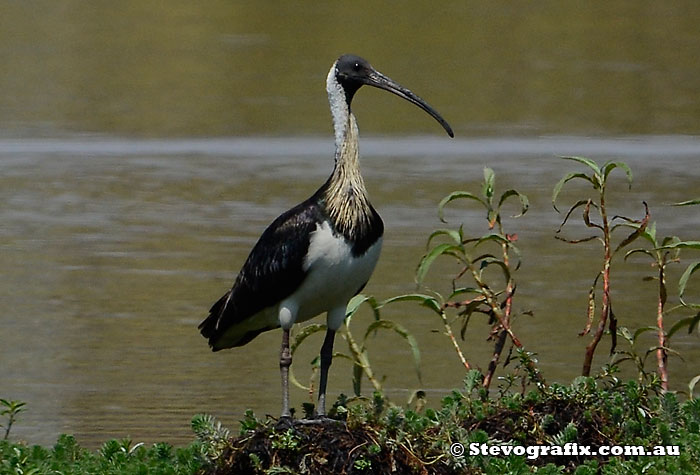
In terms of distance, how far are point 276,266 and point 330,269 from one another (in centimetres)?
25

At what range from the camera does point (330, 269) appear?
6.59 metres

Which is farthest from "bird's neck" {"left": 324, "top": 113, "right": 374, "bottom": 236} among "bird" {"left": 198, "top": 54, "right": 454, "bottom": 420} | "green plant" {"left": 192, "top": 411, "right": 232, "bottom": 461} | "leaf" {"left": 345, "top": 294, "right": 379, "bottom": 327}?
"green plant" {"left": 192, "top": 411, "right": 232, "bottom": 461}

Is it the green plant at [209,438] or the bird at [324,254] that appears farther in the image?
the bird at [324,254]

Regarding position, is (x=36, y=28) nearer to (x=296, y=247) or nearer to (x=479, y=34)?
(x=479, y=34)

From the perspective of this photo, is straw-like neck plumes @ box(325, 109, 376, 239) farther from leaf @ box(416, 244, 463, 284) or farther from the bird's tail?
the bird's tail

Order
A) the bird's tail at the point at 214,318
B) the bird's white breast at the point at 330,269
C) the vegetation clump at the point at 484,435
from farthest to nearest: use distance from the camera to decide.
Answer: the bird's tail at the point at 214,318 → the bird's white breast at the point at 330,269 → the vegetation clump at the point at 484,435

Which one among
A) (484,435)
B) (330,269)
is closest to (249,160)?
(330,269)

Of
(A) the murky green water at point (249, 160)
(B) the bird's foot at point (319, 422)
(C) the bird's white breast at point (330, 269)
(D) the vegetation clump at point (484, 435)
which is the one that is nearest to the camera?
(D) the vegetation clump at point (484, 435)

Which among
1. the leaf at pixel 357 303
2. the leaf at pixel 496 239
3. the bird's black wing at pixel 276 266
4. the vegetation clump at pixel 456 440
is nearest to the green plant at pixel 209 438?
the vegetation clump at pixel 456 440

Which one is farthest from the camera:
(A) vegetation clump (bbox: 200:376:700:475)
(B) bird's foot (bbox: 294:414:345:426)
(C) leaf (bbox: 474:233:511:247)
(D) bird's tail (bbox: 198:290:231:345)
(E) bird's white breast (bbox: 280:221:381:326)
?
(C) leaf (bbox: 474:233:511:247)

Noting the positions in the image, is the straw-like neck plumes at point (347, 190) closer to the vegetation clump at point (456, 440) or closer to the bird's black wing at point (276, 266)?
the bird's black wing at point (276, 266)

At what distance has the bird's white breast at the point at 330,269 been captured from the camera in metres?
6.57

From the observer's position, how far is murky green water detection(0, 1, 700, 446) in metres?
9.00

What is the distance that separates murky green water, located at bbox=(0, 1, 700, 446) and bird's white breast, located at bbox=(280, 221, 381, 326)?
4.42 feet
